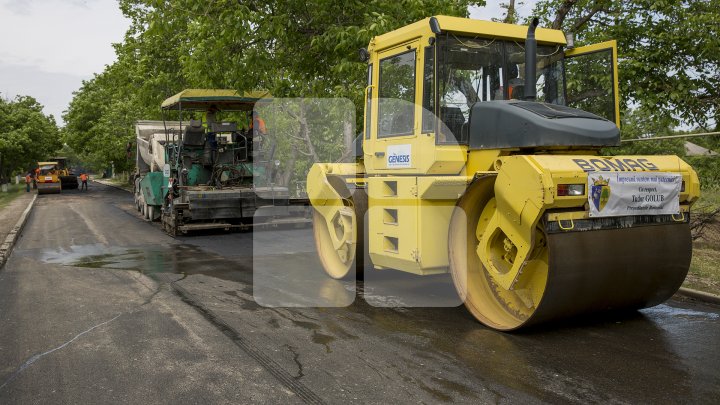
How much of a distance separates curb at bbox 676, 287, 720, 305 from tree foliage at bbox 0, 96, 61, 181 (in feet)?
140

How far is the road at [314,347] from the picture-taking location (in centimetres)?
429

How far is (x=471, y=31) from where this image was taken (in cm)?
623

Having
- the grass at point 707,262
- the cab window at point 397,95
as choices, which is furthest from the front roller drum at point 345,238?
the grass at point 707,262

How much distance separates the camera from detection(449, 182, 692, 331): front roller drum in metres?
5.05

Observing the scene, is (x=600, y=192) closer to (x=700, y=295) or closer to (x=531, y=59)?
(x=531, y=59)

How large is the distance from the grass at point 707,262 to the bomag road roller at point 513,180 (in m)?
1.84

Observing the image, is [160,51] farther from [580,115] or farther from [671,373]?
[671,373]

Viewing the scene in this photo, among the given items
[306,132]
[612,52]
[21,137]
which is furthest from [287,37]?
[21,137]

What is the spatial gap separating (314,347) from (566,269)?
2178 mm

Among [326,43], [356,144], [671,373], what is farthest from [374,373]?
[326,43]

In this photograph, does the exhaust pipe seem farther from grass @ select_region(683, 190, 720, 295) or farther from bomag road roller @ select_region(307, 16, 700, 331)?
grass @ select_region(683, 190, 720, 295)

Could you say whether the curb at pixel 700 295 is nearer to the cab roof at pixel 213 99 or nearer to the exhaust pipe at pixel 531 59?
the exhaust pipe at pixel 531 59

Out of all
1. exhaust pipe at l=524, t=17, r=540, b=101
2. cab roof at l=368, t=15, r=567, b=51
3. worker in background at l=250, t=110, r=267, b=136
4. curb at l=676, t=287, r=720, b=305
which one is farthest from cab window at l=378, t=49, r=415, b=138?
worker in background at l=250, t=110, r=267, b=136

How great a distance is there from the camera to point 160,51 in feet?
74.0
